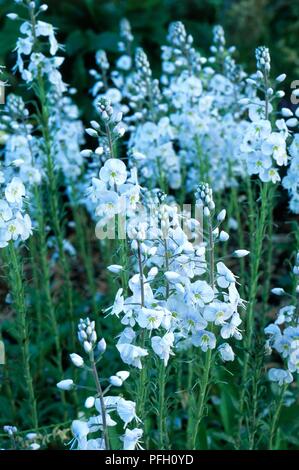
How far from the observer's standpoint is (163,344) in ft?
9.13

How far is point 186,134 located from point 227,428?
1810mm

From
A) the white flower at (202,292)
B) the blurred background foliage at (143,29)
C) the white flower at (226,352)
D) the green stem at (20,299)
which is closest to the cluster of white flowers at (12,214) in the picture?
the green stem at (20,299)

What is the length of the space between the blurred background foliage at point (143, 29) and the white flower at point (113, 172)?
15.3 feet

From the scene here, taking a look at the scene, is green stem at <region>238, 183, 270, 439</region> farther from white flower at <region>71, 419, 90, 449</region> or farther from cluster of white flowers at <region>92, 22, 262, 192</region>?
white flower at <region>71, 419, 90, 449</region>

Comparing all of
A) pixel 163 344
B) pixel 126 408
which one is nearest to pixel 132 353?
pixel 163 344

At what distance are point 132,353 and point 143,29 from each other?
5.82 meters

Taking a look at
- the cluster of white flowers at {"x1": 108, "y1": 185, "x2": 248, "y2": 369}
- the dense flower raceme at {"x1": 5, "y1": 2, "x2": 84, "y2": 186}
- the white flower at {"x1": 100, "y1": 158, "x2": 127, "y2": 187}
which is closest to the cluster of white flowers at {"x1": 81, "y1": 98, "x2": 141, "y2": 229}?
the white flower at {"x1": 100, "y1": 158, "x2": 127, "y2": 187}

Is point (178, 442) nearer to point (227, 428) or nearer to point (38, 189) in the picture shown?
point (227, 428)

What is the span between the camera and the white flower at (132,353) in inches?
109

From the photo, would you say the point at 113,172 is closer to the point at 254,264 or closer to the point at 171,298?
the point at 171,298

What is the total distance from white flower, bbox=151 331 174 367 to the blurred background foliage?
201 inches

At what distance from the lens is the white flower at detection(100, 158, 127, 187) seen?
3.05m
